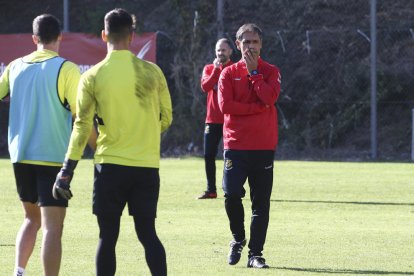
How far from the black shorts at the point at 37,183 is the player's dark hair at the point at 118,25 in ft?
3.42

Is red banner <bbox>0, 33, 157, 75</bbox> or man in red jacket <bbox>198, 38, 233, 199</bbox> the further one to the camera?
red banner <bbox>0, 33, 157, 75</bbox>

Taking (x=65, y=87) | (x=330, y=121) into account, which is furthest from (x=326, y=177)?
(x=65, y=87)

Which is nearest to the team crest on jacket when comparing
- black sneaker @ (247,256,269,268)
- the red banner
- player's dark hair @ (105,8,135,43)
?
black sneaker @ (247,256,269,268)

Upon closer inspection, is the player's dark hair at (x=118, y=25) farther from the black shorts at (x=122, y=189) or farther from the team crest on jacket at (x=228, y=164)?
the team crest on jacket at (x=228, y=164)

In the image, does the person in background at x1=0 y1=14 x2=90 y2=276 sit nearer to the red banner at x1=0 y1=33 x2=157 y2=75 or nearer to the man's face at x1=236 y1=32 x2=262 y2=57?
the man's face at x1=236 y1=32 x2=262 y2=57

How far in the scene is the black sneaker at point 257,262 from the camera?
8766 mm

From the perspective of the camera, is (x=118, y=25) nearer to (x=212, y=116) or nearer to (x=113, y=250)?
(x=113, y=250)

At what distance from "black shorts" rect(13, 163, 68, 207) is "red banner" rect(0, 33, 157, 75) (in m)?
15.6

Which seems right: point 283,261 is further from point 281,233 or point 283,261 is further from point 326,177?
point 326,177

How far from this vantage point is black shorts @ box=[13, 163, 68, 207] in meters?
7.31

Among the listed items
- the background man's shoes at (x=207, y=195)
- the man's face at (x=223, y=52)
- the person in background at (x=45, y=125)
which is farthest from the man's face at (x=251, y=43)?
the background man's shoes at (x=207, y=195)

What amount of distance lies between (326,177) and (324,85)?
735cm

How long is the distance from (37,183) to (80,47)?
1644cm

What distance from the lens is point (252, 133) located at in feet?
29.4
